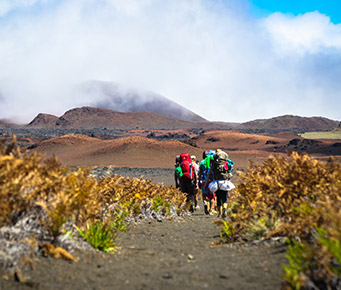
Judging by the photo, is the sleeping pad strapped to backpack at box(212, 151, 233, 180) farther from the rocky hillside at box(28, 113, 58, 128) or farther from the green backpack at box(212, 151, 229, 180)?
the rocky hillside at box(28, 113, 58, 128)

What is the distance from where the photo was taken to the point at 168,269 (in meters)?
4.05

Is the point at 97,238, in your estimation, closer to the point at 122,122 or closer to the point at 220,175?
the point at 220,175

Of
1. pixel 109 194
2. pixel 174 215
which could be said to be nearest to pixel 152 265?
pixel 109 194

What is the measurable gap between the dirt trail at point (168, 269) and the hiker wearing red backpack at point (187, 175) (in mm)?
3634

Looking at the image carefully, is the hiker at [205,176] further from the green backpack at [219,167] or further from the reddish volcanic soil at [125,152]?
the reddish volcanic soil at [125,152]

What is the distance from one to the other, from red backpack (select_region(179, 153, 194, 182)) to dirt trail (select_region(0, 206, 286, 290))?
3608 mm

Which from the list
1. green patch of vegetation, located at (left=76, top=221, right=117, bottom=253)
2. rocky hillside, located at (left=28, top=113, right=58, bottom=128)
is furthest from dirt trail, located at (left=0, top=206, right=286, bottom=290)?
rocky hillside, located at (left=28, top=113, right=58, bottom=128)

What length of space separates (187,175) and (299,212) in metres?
4.61

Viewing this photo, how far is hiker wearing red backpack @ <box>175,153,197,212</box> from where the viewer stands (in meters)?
8.97

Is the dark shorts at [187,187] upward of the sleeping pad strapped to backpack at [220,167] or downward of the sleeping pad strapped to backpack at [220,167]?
downward

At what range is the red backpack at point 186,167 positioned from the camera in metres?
8.94

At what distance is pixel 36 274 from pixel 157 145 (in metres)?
33.0

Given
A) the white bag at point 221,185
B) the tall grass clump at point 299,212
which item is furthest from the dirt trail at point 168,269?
the white bag at point 221,185

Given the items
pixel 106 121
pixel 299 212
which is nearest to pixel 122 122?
pixel 106 121
